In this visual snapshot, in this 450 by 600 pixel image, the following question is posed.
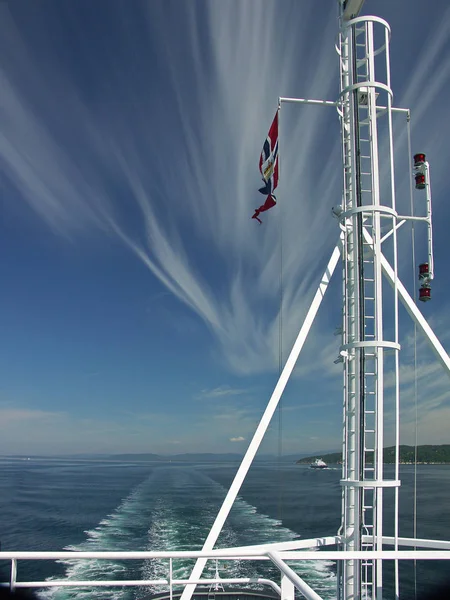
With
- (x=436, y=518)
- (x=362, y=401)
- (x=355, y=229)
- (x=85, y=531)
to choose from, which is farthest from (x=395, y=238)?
(x=436, y=518)

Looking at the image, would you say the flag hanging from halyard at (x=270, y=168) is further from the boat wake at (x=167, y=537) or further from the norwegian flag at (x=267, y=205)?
the boat wake at (x=167, y=537)

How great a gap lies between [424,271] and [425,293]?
375 millimetres

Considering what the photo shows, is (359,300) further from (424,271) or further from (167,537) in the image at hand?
(167,537)

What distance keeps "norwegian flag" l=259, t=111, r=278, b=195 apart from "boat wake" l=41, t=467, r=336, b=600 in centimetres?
891

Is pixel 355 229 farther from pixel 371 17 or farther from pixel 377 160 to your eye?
pixel 371 17

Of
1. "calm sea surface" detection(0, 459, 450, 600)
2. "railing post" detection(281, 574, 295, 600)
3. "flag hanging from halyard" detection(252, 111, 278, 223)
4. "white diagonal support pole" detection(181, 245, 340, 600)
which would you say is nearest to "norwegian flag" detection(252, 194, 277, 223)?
"flag hanging from halyard" detection(252, 111, 278, 223)

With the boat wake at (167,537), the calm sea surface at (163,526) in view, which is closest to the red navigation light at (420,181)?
the calm sea surface at (163,526)

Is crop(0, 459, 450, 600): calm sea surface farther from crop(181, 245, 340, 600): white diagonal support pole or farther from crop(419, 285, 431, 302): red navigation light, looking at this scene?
crop(419, 285, 431, 302): red navigation light

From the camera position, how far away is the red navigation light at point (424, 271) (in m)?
9.00

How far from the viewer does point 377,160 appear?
26.3 ft

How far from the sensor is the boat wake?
21203mm

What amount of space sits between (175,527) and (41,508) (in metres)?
23.3

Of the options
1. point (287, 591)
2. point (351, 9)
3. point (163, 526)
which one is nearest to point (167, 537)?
point (163, 526)

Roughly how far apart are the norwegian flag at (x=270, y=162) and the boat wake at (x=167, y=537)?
29.2ft
